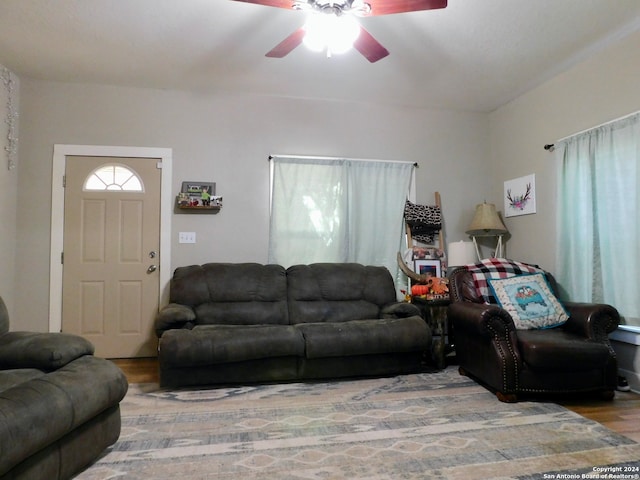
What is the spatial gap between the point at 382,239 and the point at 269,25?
2.33 metres

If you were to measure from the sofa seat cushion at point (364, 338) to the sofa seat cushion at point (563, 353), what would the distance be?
789mm

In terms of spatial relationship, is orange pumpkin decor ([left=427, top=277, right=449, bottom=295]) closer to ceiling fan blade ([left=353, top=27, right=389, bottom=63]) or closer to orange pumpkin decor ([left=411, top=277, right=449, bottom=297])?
orange pumpkin decor ([left=411, top=277, right=449, bottom=297])

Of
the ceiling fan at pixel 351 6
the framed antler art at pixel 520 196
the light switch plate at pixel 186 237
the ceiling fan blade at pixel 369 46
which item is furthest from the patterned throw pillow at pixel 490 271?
the light switch plate at pixel 186 237

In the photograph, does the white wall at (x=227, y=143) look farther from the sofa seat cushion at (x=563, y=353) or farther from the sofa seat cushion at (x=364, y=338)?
the sofa seat cushion at (x=563, y=353)

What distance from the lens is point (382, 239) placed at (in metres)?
4.17

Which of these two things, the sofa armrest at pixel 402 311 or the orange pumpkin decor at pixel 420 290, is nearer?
the sofa armrest at pixel 402 311

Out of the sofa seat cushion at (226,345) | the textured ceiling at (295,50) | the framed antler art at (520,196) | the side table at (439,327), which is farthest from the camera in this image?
the framed antler art at (520,196)

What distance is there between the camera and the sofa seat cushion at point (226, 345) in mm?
2748

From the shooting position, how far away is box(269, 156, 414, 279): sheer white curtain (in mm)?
4000

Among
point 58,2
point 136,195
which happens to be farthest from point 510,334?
point 58,2

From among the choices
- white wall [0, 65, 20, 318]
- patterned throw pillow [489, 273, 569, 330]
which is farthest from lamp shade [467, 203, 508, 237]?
white wall [0, 65, 20, 318]

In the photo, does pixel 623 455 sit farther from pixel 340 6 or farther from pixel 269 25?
pixel 269 25

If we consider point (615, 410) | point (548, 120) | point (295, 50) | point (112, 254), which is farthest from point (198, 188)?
point (615, 410)

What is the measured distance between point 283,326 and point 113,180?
2.28 m
